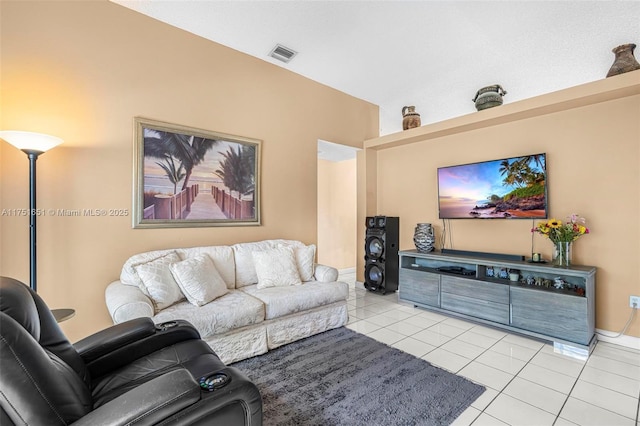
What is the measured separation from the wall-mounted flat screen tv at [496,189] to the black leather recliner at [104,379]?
3.27m

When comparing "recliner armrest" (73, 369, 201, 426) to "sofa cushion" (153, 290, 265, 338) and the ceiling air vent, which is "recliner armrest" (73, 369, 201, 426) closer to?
"sofa cushion" (153, 290, 265, 338)

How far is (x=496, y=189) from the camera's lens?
336cm

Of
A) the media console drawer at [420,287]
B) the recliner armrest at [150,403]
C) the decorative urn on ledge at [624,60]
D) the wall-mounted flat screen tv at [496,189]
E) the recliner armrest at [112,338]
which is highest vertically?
the decorative urn on ledge at [624,60]

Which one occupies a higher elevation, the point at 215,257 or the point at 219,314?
the point at 215,257

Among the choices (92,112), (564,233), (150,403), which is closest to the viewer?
(150,403)

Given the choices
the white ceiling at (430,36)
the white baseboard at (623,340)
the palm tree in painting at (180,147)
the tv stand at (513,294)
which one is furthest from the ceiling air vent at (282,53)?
the white baseboard at (623,340)

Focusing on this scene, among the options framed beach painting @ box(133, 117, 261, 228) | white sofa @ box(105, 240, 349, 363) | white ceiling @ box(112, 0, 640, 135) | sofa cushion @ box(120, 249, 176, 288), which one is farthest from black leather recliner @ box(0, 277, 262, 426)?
white ceiling @ box(112, 0, 640, 135)

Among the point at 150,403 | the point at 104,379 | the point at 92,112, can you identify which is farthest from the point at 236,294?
the point at 92,112

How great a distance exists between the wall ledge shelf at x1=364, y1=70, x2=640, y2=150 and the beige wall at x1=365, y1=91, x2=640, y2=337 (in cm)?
7

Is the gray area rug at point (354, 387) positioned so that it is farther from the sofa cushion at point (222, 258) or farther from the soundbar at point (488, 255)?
the soundbar at point (488, 255)

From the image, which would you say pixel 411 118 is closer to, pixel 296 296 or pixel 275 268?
pixel 275 268

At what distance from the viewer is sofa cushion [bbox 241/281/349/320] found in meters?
2.56

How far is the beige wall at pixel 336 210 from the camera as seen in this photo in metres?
5.68

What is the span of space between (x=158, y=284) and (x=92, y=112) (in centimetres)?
162
